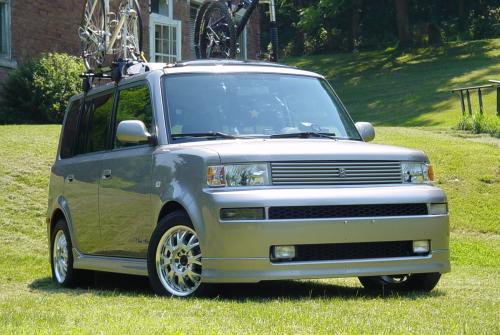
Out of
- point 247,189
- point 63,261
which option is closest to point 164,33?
point 63,261

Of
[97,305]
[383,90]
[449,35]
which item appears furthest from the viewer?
[449,35]

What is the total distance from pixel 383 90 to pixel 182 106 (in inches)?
1401

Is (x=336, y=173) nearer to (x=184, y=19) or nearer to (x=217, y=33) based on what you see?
(x=217, y=33)

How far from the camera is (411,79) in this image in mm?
45812

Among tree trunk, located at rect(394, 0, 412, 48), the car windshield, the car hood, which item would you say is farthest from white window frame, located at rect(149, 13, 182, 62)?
tree trunk, located at rect(394, 0, 412, 48)

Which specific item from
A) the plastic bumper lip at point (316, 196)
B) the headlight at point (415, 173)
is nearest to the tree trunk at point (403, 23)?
the headlight at point (415, 173)

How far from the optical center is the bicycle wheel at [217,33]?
14727 millimetres

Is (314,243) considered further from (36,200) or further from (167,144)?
(36,200)

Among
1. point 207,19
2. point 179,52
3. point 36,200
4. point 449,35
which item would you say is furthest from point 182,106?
point 449,35

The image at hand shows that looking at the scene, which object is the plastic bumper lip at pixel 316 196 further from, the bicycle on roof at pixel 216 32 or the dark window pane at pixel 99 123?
the bicycle on roof at pixel 216 32

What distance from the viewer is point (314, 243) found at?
803 cm

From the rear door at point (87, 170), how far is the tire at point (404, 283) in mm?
2410

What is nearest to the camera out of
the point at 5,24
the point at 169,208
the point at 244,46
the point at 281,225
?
the point at 281,225

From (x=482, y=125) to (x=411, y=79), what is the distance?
2159 centimetres
